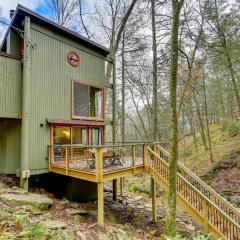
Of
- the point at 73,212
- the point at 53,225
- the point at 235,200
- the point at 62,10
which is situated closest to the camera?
the point at 53,225

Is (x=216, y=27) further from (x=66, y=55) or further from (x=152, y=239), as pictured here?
(x=152, y=239)

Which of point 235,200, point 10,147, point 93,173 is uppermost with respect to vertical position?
point 10,147

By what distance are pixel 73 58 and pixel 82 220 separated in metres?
6.95

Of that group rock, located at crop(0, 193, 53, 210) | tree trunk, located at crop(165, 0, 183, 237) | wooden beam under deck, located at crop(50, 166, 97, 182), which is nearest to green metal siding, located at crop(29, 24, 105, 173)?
wooden beam under deck, located at crop(50, 166, 97, 182)

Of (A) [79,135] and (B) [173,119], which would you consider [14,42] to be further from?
(B) [173,119]

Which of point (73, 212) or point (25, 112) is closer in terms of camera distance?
point (73, 212)

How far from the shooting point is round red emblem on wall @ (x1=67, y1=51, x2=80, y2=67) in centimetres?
1109

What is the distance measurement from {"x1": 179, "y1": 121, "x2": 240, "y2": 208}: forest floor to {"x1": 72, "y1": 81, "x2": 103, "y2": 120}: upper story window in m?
7.70

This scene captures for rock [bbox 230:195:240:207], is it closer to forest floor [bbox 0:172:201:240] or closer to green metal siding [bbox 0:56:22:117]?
forest floor [bbox 0:172:201:240]

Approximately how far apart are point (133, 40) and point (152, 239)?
1306 centimetres

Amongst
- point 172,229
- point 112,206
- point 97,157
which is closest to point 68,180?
point 112,206

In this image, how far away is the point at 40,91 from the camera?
32.2 ft

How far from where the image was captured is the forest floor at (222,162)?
43.0 ft

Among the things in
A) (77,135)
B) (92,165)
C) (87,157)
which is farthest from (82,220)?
(77,135)
